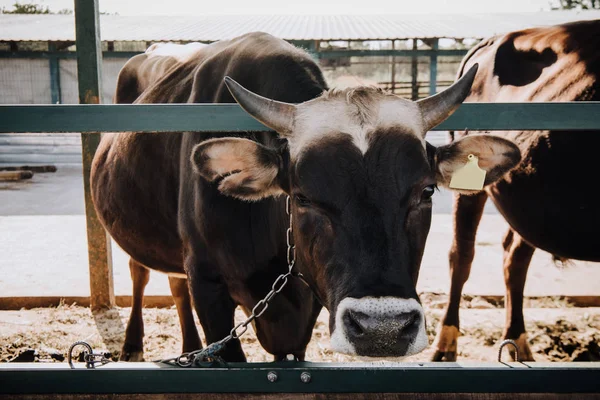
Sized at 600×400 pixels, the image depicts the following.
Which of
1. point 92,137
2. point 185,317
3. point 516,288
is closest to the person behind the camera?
point 185,317

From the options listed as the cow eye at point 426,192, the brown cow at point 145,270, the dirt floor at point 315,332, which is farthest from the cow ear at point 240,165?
the dirt floor at point 315,332

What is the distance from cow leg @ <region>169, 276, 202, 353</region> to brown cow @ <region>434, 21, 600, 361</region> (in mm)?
1650

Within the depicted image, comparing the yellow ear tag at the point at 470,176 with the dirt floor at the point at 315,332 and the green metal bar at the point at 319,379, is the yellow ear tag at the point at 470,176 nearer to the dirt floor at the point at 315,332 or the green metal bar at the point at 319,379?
the green metal bar at the point at 319,379

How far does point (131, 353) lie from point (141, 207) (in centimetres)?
116

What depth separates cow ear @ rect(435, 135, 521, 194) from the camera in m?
2.20

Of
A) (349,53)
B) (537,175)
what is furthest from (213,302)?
(349,53)

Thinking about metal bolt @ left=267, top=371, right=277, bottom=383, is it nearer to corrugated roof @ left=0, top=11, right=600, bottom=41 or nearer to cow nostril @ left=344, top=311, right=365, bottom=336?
cow nostril @ left=344, top=311, right=365, bottom=336

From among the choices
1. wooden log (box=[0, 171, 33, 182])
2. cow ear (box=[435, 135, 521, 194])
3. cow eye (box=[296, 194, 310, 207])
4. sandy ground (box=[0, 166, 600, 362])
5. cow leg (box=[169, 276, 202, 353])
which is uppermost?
cow ear (box=[435, 135, 521, 194])

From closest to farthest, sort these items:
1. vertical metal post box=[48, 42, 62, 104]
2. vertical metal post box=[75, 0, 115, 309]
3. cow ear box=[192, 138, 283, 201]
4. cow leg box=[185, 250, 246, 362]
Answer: cow ear box=[192, 138, 283, 201], cow leg box=[185, 250, 246, 362], vertical metal post box=[75, 0, 115, 309], vertical metal post box=[48, 42, 62, 104]

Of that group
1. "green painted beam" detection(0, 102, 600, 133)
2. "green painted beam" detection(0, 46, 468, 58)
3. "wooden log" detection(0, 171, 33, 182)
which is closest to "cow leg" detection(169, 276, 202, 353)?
"green painted beam" detection(0, 102, 600, 133)

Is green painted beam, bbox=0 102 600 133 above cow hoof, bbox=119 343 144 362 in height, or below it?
above

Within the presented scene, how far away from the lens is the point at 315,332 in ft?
13.7

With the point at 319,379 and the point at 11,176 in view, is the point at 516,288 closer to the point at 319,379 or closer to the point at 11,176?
the point at 319,379

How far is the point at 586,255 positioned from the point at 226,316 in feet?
7.16
